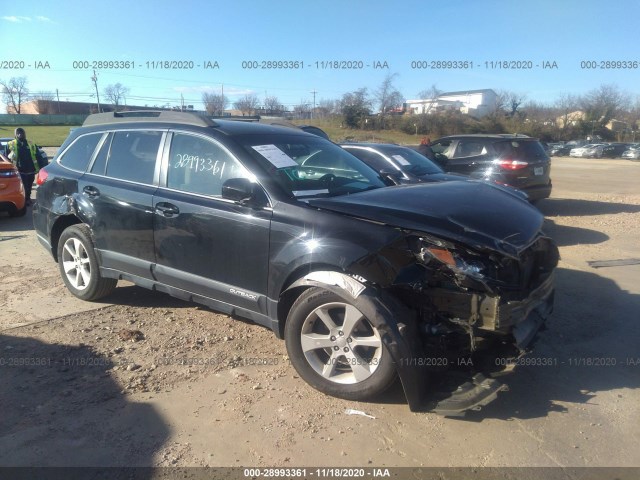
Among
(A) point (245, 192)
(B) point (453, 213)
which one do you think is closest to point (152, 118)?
(A) point (245, 192)

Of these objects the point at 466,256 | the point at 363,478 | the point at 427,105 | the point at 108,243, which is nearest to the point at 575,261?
the point at 466,256

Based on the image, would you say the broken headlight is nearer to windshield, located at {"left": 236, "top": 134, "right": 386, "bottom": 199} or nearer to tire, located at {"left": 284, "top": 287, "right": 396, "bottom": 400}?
tire, located at {"left": 284, "top": 287, "right": 396, "bottom": 400}

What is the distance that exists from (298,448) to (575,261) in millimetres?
5448

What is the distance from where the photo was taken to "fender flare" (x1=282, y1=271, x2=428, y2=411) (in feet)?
10.1

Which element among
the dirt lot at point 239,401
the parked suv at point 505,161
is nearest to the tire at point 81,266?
the dirt lot at point 239,401

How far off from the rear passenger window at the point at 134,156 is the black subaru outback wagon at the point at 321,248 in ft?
0.05

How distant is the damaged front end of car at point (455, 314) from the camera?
3086 mm

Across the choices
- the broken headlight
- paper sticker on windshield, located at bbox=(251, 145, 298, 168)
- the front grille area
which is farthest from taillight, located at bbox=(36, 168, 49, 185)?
the front grille area

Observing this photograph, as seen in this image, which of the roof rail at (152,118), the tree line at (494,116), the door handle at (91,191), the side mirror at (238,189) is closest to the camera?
the side mirror at (238,189)

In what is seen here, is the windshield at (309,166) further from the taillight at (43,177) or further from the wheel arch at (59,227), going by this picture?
the taillight at (43,177)

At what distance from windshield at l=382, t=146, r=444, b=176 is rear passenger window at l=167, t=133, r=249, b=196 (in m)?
4.59

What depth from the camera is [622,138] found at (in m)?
69.4

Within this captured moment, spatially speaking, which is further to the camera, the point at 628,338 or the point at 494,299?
the point at 628,338

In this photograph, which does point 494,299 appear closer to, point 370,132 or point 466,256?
point 466,256
